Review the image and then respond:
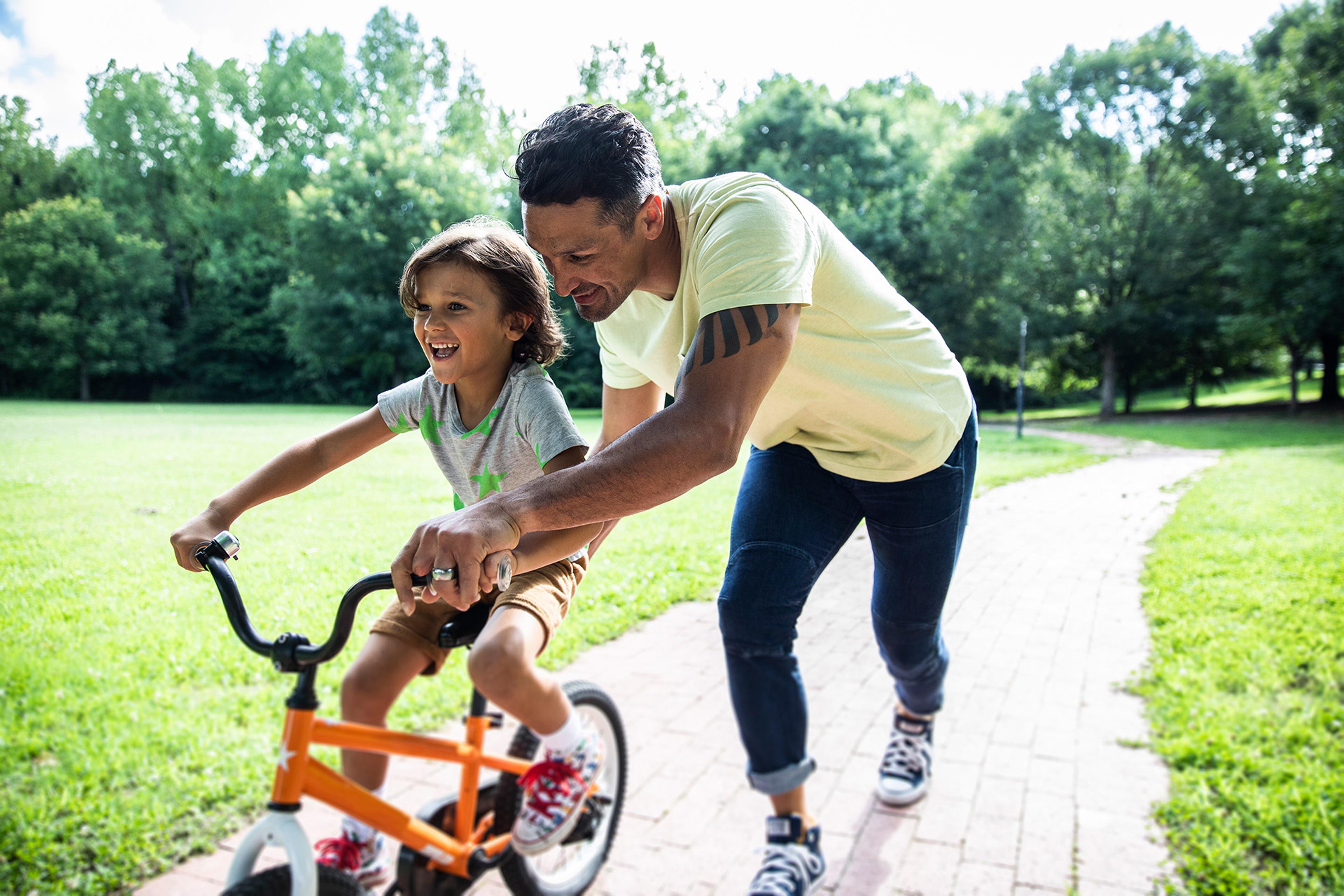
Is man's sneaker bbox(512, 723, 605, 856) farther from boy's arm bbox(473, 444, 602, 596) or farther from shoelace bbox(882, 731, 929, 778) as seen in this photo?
shoelace bbox(882, 731, 929, 778)

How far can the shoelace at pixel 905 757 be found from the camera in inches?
120

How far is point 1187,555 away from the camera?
6.72 metres

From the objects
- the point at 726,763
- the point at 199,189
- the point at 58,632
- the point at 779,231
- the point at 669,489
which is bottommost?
the point at 726,763

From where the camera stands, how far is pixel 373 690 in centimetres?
203

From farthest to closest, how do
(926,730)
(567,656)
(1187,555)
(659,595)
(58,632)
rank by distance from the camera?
(1187,555) → (659,595) → (567,656) → (926,730) → (58,632)

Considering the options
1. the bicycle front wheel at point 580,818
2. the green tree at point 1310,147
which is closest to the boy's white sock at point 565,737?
the bicycle front wheel at point 580,818

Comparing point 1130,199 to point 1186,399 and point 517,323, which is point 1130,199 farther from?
point 517,323

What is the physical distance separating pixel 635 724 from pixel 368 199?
2.36m

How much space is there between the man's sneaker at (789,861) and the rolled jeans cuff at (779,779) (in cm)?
11

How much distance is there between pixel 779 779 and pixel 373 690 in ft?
3.48

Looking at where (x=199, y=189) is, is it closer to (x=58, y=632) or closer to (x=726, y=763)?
(x=58, y=632)

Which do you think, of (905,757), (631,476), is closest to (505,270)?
(631,476)

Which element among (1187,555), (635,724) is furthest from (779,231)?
(1187,555)

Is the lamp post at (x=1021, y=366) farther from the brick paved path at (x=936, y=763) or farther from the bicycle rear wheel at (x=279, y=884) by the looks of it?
the bicycle rear wheel at (x=279, y=884)
